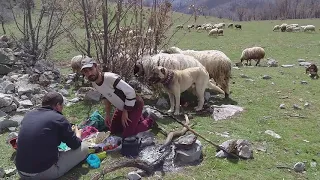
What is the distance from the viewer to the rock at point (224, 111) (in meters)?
8.45

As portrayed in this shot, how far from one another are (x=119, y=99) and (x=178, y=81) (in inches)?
87.7

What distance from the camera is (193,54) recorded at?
10.8 metres

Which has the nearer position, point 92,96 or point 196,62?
point 92,96

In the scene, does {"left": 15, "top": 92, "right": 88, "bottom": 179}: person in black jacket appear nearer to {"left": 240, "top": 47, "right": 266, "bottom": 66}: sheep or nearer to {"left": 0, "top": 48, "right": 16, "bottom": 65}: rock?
{"left": 0, "top": 48, "right": 16, "bottom": 65}: rock

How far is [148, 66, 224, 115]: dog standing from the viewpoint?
800cm

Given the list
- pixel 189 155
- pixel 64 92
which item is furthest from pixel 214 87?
pixel 64 92

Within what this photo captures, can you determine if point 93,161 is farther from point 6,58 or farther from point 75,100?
point 6,58

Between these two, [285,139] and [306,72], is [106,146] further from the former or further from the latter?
[306,72]

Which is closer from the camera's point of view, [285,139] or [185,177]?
[185,177]

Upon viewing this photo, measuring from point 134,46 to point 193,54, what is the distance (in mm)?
1890

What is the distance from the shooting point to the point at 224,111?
871 centimetres

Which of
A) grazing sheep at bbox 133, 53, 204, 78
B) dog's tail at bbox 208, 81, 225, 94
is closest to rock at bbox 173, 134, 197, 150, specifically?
grazing sheep at bbox 133, 53, 204, 78

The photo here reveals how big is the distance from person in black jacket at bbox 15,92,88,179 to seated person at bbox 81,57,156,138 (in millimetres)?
954

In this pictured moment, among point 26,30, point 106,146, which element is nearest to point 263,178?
point 106,146
